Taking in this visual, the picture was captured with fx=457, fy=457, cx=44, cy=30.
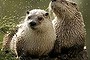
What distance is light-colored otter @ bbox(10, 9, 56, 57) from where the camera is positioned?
5621 millimetres

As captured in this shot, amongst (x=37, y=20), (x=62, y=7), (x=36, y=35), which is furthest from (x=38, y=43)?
(x=62, y=7)

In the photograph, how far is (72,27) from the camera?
249 inches

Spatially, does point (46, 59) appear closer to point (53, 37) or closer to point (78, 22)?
point (53, 37)

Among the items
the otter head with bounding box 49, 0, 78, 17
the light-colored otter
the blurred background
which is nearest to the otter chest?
the light-colored otter

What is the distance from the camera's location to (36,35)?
574 centimetres

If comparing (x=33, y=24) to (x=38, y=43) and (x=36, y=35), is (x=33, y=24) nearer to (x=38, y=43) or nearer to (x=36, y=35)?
(x=36, y=35)

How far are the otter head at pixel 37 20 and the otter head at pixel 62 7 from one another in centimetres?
30

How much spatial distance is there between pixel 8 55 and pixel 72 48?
56.9 inches

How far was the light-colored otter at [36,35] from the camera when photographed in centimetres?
562

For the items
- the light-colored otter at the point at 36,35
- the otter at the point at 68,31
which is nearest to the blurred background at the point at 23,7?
the otter at the point at 68,31

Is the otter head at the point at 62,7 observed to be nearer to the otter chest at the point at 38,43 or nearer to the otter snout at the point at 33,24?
the otter chest at the point at 38,43

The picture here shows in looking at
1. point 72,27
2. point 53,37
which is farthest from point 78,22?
point 53,37

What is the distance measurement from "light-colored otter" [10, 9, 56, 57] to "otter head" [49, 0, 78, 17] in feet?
0.87

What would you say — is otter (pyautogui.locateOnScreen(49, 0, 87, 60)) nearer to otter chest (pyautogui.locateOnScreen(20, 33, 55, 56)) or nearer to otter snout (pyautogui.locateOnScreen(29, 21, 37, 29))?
otter chest (pyautogui.locateOnScreen(20, 33, 55, 56))
